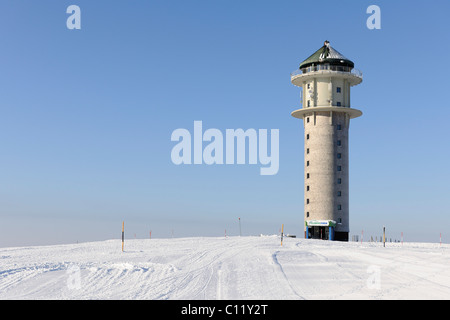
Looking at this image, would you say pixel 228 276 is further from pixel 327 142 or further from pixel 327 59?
pixel 327 59

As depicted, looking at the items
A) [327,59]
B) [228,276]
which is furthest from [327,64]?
[228,276]

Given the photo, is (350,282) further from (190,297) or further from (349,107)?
(349,107)

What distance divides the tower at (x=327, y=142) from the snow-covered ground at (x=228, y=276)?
3753 cm

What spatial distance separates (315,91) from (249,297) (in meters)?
57.1

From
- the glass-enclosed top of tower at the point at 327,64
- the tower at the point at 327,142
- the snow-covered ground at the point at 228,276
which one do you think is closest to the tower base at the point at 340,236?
the tower at the point at 327,142

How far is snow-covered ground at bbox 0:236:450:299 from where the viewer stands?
63.5 ft

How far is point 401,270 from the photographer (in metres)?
26.8

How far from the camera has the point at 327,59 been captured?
73312 mm

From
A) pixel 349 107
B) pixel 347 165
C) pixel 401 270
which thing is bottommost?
pixel 401 270

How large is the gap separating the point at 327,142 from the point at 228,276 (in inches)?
1970

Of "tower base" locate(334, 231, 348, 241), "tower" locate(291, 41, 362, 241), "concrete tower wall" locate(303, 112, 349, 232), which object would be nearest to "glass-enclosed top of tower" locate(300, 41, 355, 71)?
"tower" locate(291, 41, 362, 241)

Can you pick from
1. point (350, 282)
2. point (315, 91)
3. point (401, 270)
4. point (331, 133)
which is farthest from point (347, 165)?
point (350, 282)

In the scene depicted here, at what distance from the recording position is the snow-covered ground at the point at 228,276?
1934 cm
